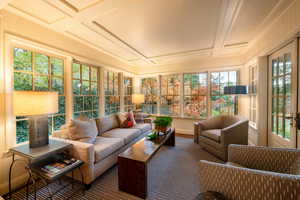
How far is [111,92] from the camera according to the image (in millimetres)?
3686

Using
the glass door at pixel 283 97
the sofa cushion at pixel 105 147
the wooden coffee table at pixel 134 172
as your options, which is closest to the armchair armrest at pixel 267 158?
the glass door at pixel 283 97

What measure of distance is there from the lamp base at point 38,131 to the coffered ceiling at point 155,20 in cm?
139

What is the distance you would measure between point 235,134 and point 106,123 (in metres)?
2.81

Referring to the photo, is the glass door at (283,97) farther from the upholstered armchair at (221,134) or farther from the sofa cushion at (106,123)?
the sofa cushion at (106,123)

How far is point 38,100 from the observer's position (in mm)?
1438

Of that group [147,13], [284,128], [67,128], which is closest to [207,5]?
[147,13]

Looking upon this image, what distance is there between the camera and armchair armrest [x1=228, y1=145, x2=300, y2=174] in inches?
47.6

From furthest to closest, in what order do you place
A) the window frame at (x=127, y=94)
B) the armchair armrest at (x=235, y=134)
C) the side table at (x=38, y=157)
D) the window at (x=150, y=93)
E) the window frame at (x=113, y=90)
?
the window at (x=150, y=93) < the window frame at (x=127, y=94) < the window frame at (x=113, y=90) < the armchair armrest at (x=235, y=134) < the side table at (x=38, y=157)

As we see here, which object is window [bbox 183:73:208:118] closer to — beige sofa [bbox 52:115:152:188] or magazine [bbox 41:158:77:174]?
beige sofa [bbox 52:115:152:188]

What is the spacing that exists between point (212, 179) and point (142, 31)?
247 cm

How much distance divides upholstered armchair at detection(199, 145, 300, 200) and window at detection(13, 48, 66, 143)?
258cm

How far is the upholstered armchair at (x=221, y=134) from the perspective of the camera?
2.31m

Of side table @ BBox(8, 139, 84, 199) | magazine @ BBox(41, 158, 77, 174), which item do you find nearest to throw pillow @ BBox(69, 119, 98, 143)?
side table @ BBox(8, 139, 84, 199)

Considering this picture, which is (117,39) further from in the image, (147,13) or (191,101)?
(191,101)
